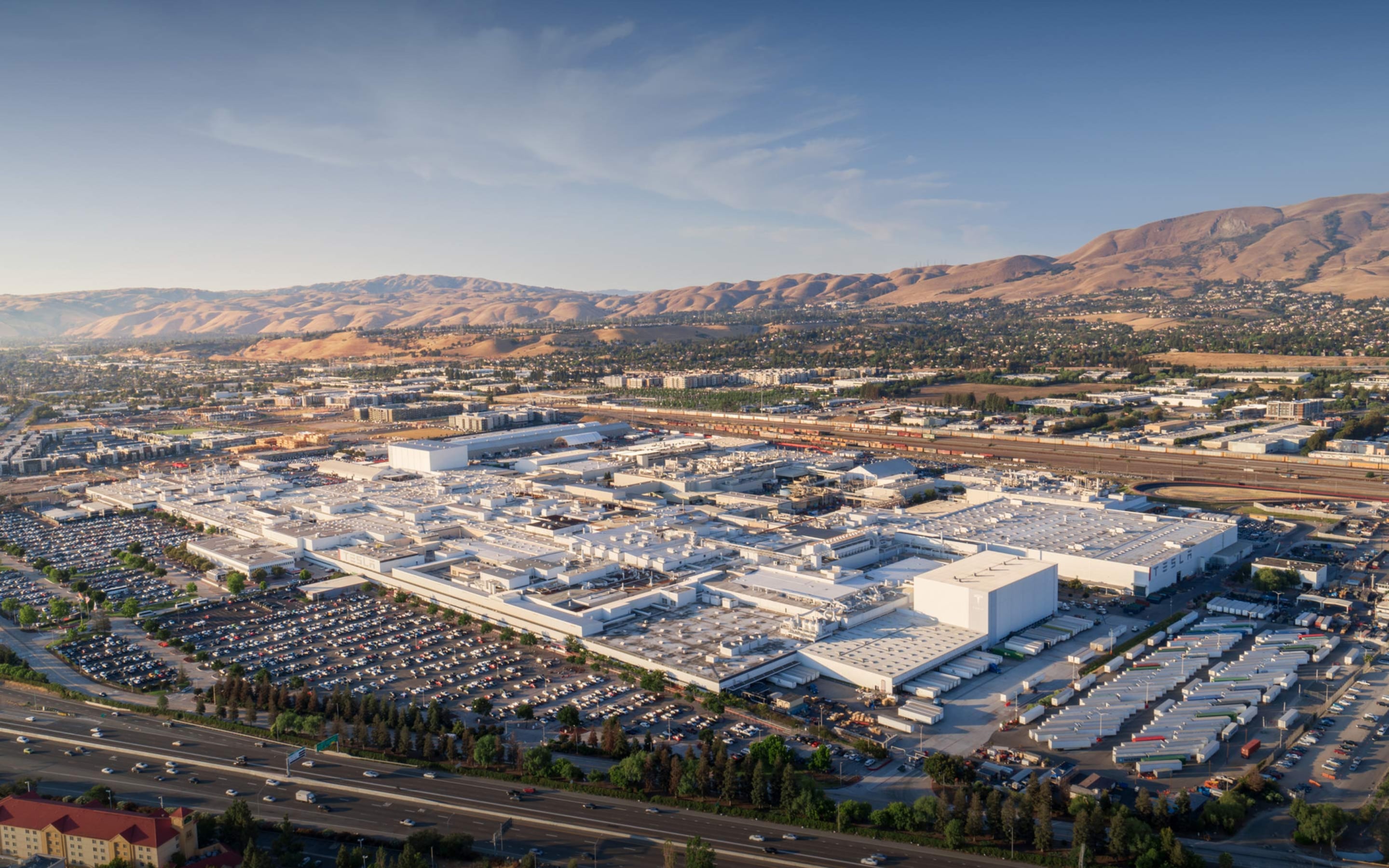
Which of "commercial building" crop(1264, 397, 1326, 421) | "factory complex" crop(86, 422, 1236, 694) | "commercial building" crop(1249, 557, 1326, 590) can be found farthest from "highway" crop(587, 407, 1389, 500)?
"commercial building" crop(1249, 557, 1326, 590)

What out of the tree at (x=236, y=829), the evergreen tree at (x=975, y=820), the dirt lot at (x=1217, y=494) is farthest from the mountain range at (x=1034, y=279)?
the tree at (x=236, y=829)

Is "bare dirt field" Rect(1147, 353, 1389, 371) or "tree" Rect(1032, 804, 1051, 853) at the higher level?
"bare dirt field" Rect(1147, 353, 1389, 371)

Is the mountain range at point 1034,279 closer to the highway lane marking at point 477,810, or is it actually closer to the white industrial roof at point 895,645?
the white industrial roof at point 895,645

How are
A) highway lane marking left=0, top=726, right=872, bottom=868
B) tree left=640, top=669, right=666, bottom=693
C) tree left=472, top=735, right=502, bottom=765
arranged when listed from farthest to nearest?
1. tree left=640, top=669, right=666, bottom=693
2. tree left=472, top=735, right=502, bottom=765
3. highway lane marking left=0, top=726, right=872, bottom=868

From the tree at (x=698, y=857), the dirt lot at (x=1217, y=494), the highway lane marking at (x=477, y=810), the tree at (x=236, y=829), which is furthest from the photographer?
the dirt lot at (x=1217, y=494)

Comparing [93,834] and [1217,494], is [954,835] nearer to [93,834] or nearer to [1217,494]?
[93,834]

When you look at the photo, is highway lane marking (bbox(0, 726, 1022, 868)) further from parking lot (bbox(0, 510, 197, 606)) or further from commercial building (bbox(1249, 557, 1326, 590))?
commercial building (bbox(1249, 557, 1326, 590))

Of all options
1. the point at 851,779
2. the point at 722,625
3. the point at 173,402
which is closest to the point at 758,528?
the point at 722,625
